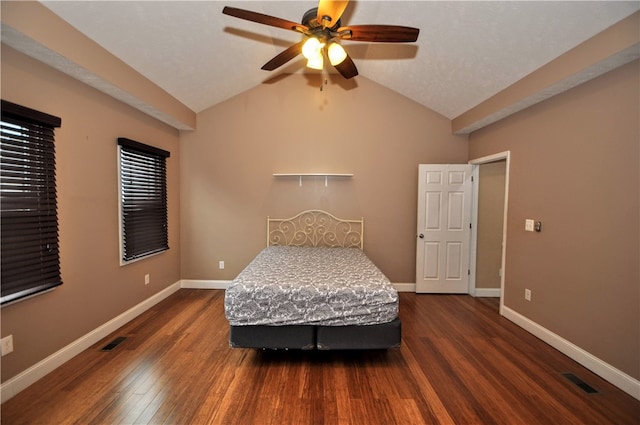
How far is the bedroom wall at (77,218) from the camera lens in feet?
6.90

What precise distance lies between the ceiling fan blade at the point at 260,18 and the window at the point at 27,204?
67.7 inches

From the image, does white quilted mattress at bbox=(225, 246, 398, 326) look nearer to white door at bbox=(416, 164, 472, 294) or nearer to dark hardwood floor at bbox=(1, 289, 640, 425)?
dark hardwood floor at bbox=(1, 289, 640, 425)

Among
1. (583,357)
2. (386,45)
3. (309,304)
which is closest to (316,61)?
(386,45)

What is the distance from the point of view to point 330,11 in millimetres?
1822

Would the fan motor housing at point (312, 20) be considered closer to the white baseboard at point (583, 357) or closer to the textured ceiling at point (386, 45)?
the textured ceiling at point (386, 45)

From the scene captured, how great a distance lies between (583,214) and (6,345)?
15.8 feet

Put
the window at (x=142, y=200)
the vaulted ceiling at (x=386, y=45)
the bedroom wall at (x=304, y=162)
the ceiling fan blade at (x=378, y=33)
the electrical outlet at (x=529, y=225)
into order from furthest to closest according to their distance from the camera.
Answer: the bedroom wall at (x=304, y=162), the window at (x=142, y=200), the electrical outlet at (x=529, y=225), the vaulted ceiling at (x=386, y=45), the ceiling fan blade at (x=378, y=33)

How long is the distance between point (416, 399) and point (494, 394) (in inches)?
24.6

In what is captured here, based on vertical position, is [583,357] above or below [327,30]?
below

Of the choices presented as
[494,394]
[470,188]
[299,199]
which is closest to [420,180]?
[470,188]

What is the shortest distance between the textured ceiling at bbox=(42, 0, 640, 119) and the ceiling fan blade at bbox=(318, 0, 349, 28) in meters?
1.04

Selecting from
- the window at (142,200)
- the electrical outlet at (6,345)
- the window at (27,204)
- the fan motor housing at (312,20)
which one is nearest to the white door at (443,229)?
the fan motor housing at (312,20)

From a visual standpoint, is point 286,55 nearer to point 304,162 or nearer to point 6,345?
point 304,162

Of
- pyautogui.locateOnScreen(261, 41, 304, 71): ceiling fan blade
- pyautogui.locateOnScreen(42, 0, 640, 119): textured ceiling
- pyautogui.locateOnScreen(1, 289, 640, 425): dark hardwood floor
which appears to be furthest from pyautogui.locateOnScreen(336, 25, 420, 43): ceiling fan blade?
pyautogui.locateOnScreen(1, 289, 640, 425): dark hardwood floor
